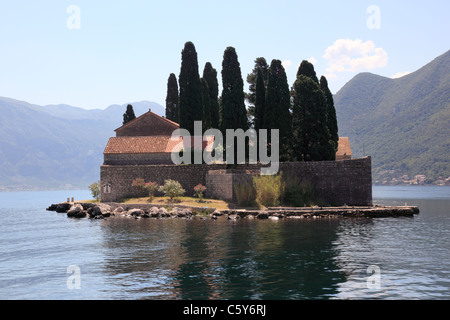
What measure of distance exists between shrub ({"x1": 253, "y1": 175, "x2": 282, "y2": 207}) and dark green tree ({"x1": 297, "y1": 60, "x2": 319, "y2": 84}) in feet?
53.3

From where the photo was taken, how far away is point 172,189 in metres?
48.2

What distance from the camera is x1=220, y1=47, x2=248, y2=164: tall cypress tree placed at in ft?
159

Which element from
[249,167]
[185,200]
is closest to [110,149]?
[185,200]

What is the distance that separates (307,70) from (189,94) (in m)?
14.9

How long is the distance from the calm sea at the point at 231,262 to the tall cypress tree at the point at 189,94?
2053 centimetres

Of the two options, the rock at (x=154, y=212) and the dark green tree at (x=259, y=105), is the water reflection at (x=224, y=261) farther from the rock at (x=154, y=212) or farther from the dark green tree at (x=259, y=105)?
the dark green tree at (x=259, y=105)

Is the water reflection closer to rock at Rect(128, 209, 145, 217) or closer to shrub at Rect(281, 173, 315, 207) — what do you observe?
rock at Rect(128, 209, 145, 217)

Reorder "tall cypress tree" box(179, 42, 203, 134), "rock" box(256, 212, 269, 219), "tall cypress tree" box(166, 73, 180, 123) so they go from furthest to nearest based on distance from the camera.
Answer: "tall cypress tree" box(166, 73, 180, 123) → "tall cypress tree" box(179, 42, 203, 134) → "rock" box(256, 212, 269, 219)

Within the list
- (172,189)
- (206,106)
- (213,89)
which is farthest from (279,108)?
(213,89)

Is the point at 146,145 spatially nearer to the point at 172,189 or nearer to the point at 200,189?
the point at 172,189

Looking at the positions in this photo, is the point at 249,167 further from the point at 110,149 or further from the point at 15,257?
the point at 15,257

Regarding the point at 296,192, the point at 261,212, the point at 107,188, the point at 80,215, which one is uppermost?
the point at 107,188

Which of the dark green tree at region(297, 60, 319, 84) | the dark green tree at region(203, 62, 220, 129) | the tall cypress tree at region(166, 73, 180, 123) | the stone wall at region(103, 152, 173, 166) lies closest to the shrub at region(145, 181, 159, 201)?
the stone wall at region(103, 152, 173, 166)
